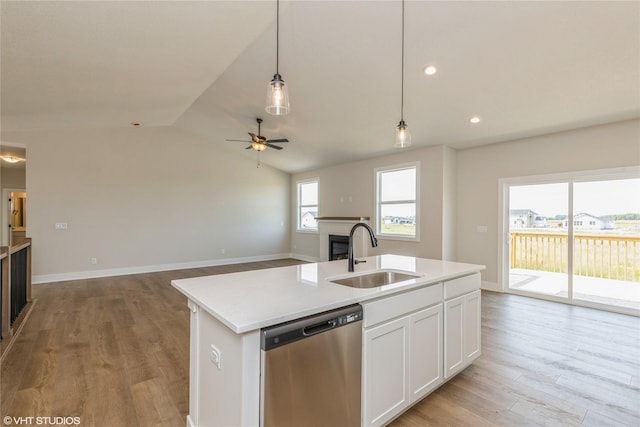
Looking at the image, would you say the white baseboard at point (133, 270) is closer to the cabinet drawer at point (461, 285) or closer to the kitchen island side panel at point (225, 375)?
the kitchen island side panel at point (225, 375)

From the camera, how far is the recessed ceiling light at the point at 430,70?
3349 mm

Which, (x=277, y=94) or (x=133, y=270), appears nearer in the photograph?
(x=277, y=94)

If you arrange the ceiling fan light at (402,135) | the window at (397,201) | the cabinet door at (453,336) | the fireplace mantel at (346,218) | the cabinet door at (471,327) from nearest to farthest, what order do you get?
the cabinet door at (453,336) < the cabinet door at (471,327) < the ceiling fan light at (402,135) < the window at (397,201) < the fireplace mantel at (346,218)

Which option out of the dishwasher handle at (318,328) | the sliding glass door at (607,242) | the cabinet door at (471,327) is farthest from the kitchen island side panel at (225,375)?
the sliding glass door at (607,242)

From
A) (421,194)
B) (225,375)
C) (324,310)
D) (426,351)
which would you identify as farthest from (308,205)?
(225,375)

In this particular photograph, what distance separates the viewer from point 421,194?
18.4ft

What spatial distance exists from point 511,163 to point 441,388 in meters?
4.18

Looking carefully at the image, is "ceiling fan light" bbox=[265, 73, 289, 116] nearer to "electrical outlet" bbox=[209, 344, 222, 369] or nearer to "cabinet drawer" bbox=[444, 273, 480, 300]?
"electrical outlet" bbox=[209, 344, 222, 369]

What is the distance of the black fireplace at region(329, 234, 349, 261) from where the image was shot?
6968 mm

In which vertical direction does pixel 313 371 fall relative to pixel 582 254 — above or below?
below

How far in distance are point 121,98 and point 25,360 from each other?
334cm

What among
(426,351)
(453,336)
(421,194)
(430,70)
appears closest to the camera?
(426,351)

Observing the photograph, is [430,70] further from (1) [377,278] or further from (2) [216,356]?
(2) [216,356]

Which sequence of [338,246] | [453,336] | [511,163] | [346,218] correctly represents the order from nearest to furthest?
[453,336] < [511,163] < [346,218] < [338,246]
